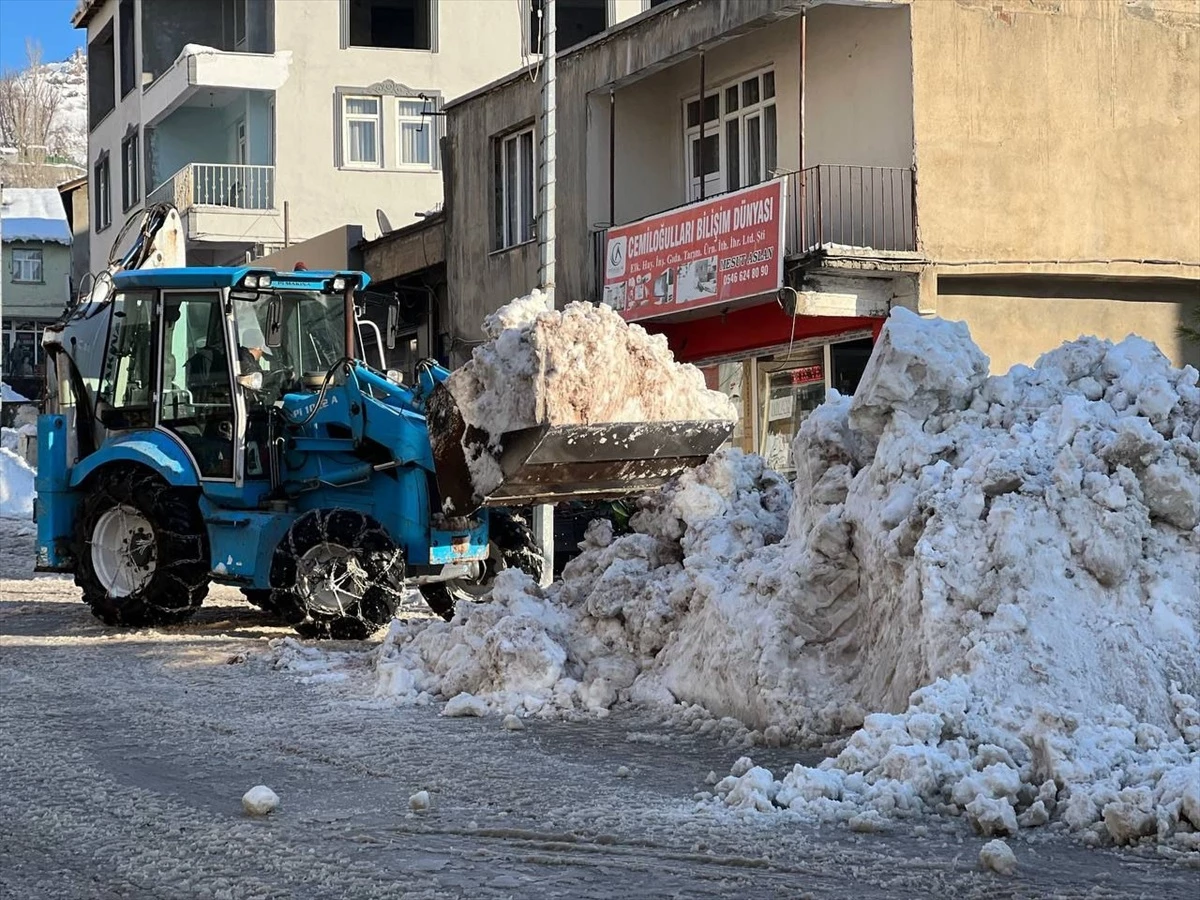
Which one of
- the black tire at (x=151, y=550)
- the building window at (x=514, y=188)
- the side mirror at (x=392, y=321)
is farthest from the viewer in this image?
the building window at (x=514, y=188)

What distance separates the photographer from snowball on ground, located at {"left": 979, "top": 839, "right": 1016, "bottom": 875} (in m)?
5.54

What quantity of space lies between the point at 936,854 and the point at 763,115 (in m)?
17.8

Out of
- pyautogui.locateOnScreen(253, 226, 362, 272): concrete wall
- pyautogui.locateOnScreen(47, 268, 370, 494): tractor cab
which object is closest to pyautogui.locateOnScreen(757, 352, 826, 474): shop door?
pyautogui.locateOnScreen(47, 268, 370, 494): tractor cab

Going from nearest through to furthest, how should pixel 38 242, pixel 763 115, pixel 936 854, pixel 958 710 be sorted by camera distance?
pixel 936 854 → pixel 958 710 → pixel 763 115 → pixel 38 242

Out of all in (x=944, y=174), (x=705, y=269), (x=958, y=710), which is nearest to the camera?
(x=958, y=710)

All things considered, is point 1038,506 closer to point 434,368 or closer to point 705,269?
point 434,368

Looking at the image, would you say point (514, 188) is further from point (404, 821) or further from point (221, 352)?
point (404, 821)

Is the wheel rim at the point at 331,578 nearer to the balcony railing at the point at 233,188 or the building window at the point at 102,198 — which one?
the balcony railing at the point at 233,188

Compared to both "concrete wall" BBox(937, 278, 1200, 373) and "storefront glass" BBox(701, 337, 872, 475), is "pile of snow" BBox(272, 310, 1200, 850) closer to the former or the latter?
"concrete wall" BBox(937, 278, 1200, 373)

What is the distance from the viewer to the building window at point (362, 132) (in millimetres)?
35406

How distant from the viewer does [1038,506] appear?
307 inches

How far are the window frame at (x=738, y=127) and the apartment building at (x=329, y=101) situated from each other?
34.6ft

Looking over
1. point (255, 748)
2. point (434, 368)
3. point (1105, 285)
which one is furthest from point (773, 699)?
point (1105, 285)

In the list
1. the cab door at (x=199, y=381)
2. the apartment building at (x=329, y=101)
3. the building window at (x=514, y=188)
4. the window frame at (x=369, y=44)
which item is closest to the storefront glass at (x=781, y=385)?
the building window at (x=514, y=188)
